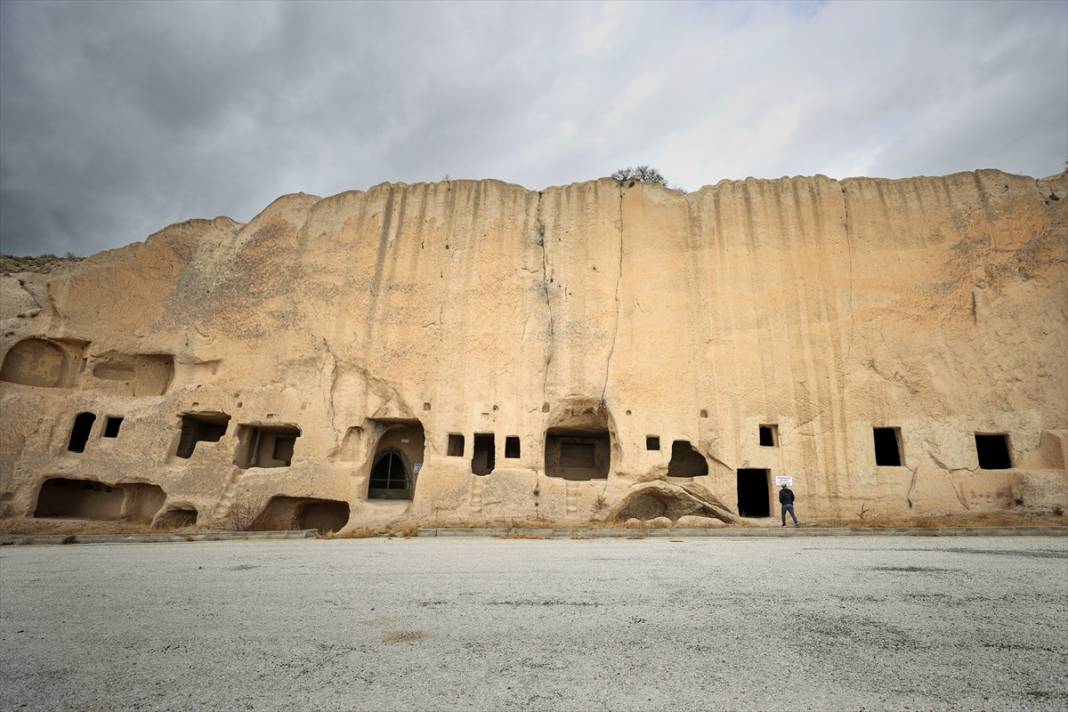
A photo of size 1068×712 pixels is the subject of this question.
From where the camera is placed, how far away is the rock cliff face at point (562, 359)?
47.2 feet

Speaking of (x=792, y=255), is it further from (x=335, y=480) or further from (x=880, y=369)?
(x=335, y=480)

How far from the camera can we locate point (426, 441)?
1544cm

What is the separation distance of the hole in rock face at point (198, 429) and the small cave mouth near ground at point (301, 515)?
311 centimetres

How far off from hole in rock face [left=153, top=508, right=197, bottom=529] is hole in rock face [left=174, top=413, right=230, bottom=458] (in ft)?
5.71

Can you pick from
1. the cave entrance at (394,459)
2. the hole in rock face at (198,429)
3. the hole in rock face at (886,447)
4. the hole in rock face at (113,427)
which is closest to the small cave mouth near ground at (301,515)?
the cave entrance at (394,459)

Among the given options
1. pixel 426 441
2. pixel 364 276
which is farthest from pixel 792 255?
pixel 364 276

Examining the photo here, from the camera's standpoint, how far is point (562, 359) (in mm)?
15672

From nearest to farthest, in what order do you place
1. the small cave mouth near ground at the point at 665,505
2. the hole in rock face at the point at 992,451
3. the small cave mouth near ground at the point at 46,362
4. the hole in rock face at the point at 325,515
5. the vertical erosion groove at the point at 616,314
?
the small cave mouth near ground at the point at 665,505 → the hole in rock face at the point at 992,451 → the vertical erosion groove at the point at 616,314 → the hole in rock face at the point at 325,515 → the small cave mouth near ground at the point at 46,362

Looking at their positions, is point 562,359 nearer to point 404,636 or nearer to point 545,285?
point 545,285

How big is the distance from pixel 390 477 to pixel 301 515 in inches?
109

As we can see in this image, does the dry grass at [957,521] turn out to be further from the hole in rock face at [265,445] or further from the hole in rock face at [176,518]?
the hole in rock face at [176,518]

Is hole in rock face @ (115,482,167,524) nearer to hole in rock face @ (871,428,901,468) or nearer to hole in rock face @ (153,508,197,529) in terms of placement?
hole in rock face @ (153,508,197,529)

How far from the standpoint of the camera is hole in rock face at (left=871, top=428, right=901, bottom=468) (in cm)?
1560

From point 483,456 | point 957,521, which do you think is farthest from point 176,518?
point 957,521
